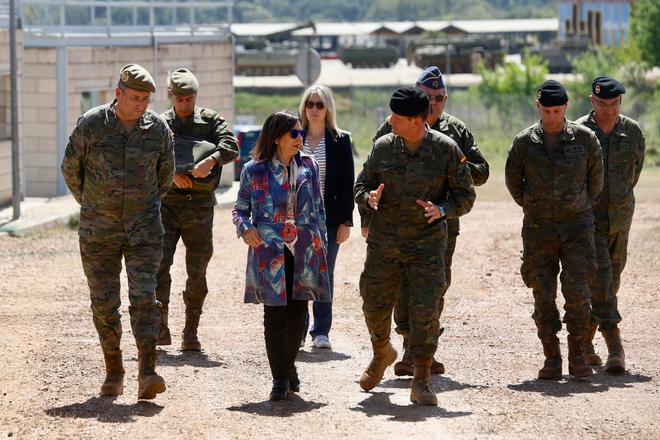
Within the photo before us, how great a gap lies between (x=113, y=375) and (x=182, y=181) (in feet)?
5.58

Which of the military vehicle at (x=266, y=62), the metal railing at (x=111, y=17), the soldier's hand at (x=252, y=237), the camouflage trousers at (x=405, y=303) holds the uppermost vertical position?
the metal railing at (x=111, y=17)

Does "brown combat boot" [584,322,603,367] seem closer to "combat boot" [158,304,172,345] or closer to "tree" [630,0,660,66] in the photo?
"combat boot" [158,304,172,345]

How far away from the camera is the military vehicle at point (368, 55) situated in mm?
82562

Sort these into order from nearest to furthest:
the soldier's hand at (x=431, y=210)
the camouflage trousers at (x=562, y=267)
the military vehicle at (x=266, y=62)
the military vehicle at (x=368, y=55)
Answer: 1. the soldier's hand at (x=431, y=210)
2. the camouflage trousers at (x=562, y=267)
3. the military vehicle at (x=266, y=62)
4. the military vehicle at (x=368, y=55)

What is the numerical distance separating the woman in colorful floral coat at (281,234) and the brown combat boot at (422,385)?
0.64 meters

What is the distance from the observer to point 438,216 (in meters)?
8.02

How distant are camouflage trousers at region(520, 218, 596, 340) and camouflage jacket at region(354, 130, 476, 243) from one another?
1045mm

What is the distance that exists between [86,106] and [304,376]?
1692 cm

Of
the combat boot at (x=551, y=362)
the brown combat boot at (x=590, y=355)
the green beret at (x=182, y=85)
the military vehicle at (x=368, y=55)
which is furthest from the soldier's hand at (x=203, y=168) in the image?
the military vehicle at (x=368, y=55)

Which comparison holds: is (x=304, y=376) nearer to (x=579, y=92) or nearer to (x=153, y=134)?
(x=153, y=134)

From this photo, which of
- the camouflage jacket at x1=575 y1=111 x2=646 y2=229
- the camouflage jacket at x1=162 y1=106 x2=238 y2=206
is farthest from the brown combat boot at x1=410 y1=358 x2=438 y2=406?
the camouflage jacket at x1=162 y1=106 x2=238 y2=206

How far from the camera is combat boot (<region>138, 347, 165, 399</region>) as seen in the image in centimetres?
812

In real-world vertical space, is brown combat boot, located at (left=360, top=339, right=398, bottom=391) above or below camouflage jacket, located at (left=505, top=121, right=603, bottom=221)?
below

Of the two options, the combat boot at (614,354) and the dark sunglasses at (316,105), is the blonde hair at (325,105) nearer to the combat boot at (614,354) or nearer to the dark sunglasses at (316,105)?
the dark sunglasses at (316,105)
